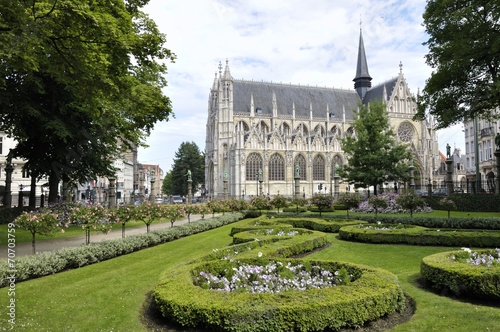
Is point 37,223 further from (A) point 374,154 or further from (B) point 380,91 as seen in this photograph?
(B) point 380,91

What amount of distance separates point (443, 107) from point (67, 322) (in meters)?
20.6

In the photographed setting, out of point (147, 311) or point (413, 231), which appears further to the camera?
point (413, 231)

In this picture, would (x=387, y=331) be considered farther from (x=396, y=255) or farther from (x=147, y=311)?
(x=396, y=255)

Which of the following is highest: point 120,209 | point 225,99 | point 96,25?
point 225,99

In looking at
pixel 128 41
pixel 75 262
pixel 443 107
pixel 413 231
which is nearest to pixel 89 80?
pixel 128 41

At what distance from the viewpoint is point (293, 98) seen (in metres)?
61.4

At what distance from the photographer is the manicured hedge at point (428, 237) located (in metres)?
10.2

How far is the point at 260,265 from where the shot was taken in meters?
6.86

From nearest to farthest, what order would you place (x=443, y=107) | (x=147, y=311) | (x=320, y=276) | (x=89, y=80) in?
1. (x=147, y=311)
2. (x=320, y=276)
3. (x=89, y=80)
4. (x=443, y=107)

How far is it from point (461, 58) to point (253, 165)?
3587 centimetres

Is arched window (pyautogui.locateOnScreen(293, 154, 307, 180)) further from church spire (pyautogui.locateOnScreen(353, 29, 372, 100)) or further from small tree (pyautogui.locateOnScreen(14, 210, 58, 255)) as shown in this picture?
small tree (pyautogui.locateOnScreen(14, 210, 58, 255))

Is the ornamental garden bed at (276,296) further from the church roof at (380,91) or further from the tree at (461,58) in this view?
the church roof at (380,91)

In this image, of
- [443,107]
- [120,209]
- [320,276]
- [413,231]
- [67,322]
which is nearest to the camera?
[67,322]

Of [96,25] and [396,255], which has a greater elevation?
[96,25]
